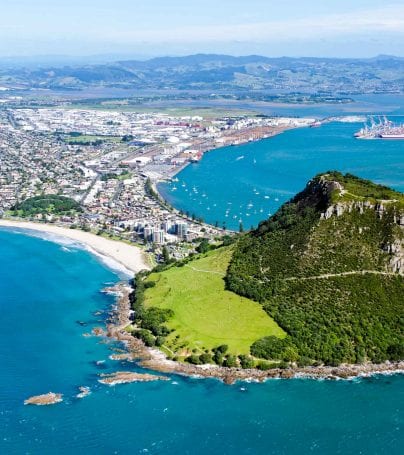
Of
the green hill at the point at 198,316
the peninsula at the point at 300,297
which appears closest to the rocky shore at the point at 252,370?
the peninsula at the point at 300,297

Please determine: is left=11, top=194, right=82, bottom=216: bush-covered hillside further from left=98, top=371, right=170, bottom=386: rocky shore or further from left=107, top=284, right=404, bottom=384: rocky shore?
left=98, top=371, right=170, bottom=386: rocky shore

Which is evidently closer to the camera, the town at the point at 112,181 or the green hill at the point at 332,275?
the green hill at the point at 332,275

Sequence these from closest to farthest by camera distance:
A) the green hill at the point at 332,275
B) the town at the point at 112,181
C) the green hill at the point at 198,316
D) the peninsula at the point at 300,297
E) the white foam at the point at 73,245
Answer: the peninsula at the point at 300,297
the green hill at the point at 332,275
the green hill at the point at 198,316
the white foam at the point at 73,245
the town at the point at 112,181

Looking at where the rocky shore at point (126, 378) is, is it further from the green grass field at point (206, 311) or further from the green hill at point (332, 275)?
the green hill at point (332, 275)

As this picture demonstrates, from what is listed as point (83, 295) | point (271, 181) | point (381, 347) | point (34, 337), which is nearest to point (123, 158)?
point (271, 181)

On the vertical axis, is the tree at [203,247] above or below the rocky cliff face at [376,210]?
below

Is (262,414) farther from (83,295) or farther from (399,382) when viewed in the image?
(83,295)

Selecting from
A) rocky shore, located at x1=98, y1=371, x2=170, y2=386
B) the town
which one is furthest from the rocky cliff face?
the town
